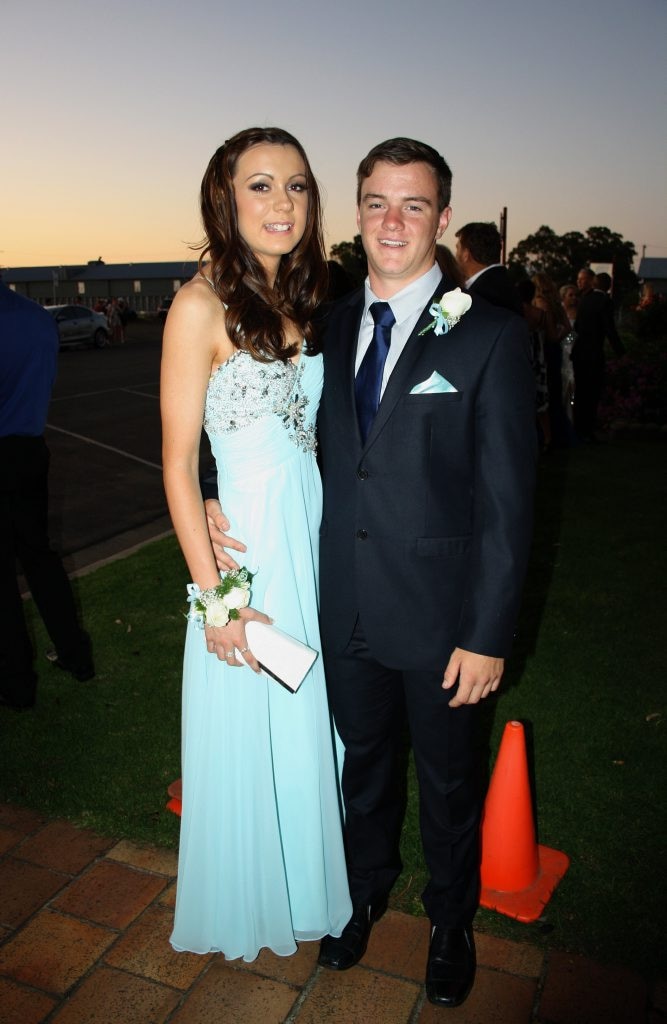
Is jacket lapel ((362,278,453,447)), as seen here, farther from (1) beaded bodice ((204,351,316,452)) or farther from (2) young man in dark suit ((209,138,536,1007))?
(1) beaded bodice ((204,351,316,452))

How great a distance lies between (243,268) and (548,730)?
289 cm

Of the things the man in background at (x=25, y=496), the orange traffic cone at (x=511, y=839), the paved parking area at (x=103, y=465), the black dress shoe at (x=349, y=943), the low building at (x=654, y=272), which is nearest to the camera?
the black dress shoe at (x=349, y=943)

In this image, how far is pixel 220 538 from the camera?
2.54 metres

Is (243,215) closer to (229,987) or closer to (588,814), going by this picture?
(229,987)

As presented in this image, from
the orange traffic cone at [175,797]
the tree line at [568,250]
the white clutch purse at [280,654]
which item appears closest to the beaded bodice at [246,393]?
the white clutch purse at [280,654]

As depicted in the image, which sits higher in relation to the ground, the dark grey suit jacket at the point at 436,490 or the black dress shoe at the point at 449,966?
the dark grey suit jacket at the point at 436,490

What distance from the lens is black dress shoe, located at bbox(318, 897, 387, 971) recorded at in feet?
8.79

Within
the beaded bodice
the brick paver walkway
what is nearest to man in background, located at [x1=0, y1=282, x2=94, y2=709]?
the brick paver walkway

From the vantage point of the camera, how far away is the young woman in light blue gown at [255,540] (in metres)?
2.38

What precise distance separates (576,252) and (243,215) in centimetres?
7175

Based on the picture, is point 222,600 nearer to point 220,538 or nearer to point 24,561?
point 220,538

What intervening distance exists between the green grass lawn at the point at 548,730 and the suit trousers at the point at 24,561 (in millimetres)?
254

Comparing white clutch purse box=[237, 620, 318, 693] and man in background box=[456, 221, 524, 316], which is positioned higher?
man in background box=[456, 221, 524, 316]

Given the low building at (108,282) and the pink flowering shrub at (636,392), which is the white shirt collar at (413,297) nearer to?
the pink flowering shrub at (636,392)
